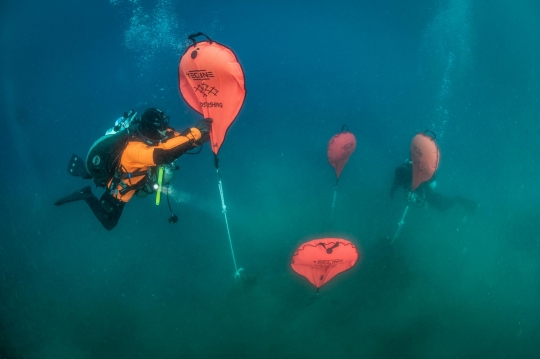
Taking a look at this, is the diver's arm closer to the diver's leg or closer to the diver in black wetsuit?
the diver's leg

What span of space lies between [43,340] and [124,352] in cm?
348

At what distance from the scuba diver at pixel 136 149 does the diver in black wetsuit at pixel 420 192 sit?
5800 millimetres

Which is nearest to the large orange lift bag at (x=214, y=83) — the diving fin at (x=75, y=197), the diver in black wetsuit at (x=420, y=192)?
the diving fin at (x=75, y=197)

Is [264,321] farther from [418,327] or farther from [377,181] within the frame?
[377,181]

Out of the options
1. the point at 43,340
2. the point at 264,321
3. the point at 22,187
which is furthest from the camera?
the point at 22,187

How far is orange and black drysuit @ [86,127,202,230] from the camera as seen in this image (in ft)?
11.7

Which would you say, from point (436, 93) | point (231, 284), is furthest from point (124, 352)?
point (436, 93)

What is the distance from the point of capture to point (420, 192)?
8391 millimetres

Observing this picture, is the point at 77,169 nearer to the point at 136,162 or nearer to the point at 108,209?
the point at 108,209

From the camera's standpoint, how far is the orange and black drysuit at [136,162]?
3562 millimetres

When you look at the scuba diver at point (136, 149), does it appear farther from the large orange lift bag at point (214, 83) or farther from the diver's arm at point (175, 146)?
the large orange lift bag at point (214, 83)

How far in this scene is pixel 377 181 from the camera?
39.2ft

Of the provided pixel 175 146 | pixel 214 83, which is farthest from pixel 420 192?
pixel 175 146

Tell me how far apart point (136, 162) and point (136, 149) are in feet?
0.78
